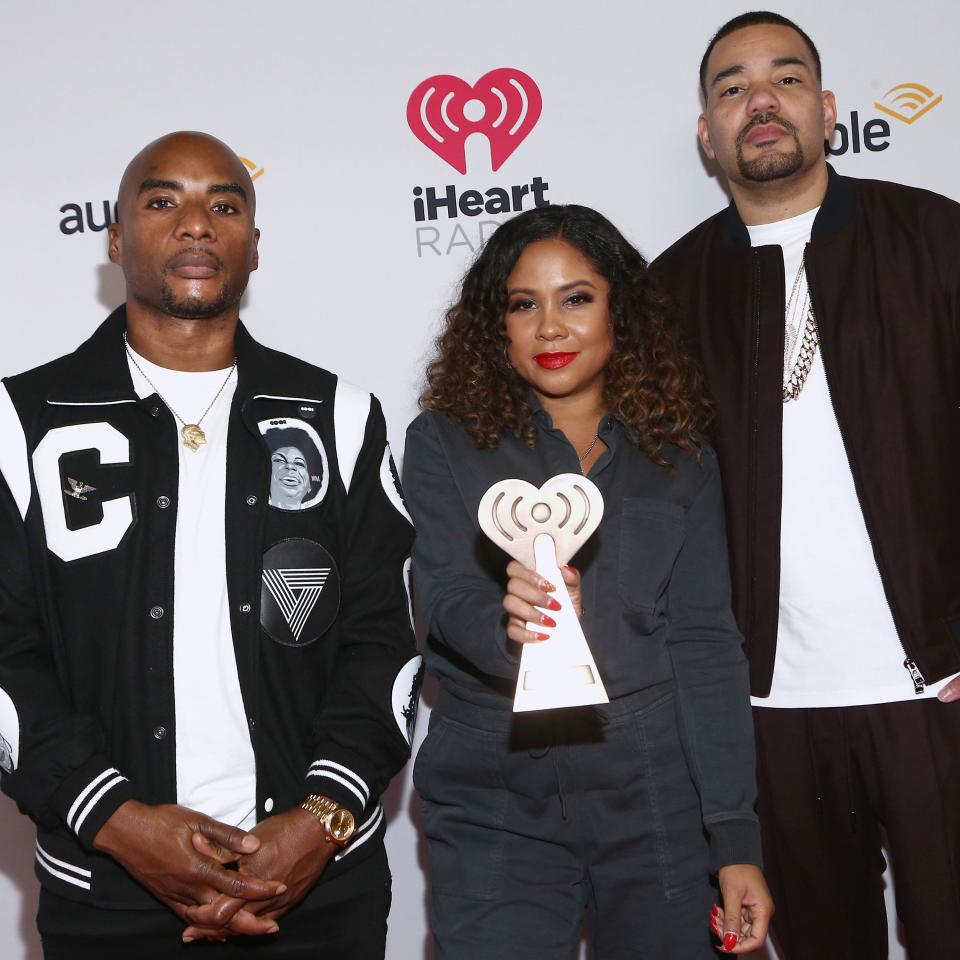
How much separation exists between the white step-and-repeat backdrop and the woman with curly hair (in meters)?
0.77

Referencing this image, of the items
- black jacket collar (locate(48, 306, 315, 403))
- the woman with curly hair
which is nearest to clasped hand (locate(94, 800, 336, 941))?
the woman with curly hair

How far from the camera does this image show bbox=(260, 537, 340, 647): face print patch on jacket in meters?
2.05

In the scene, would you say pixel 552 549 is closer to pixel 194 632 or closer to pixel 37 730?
pixel 194 632

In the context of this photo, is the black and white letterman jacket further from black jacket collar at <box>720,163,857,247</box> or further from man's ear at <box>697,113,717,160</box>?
man's ear at <box>697,113,717,160</box>

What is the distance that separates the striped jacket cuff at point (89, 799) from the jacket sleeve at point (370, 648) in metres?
0.32

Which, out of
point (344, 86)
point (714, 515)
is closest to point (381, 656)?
point (714, 515)

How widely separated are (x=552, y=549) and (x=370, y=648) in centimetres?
50

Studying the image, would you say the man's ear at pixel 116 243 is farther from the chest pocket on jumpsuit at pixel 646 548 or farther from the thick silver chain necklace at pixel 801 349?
the thick silver chain necklace at pixel 801 349

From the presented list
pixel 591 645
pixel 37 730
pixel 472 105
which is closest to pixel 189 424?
pixel 37 730

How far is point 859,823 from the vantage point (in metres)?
2.34

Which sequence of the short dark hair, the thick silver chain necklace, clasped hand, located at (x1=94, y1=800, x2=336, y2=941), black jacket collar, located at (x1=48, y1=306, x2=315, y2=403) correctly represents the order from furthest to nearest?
the short dark hair < the thick silver chain necklace < black jacket collar, located at (x1=48, y1=306, x2=315, y2=403) < clasped hand, located at (x1=94, y1=800, x2=336, y2=941)

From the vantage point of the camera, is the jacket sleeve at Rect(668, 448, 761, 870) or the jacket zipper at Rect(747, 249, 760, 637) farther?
the jacket zipper at Rect(747, 249, 760, 637)

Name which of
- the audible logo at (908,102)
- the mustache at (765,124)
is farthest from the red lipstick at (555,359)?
the audible logo at (908,102)

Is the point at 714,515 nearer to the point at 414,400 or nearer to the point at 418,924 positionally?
the point at 414,400
